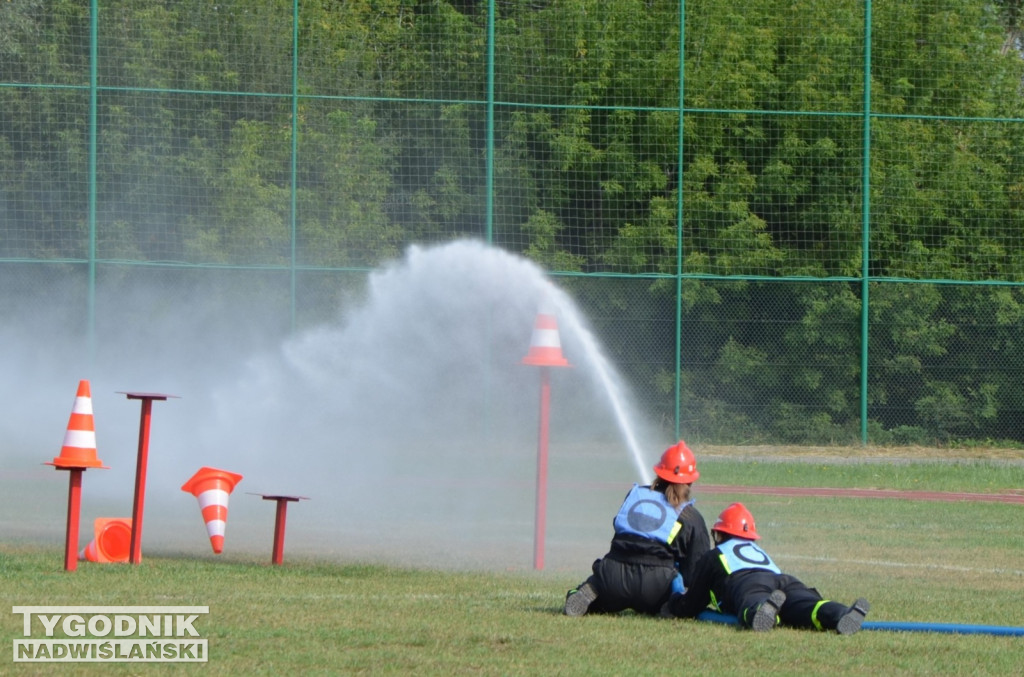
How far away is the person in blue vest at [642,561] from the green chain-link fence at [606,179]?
13.2 m

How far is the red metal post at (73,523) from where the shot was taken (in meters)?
9.01

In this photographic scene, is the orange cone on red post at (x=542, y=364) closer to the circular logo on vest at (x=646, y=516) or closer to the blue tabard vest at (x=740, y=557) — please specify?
the circular logo on vest at (x=646, y=516)

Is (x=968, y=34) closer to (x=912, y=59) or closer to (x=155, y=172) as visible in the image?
(x=912, y=59)

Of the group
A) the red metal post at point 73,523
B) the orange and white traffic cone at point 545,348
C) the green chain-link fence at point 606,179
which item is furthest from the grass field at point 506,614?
the green chain-link fence at point 606,179

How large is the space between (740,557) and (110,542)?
14.7ft

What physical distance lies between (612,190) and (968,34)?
259 inches

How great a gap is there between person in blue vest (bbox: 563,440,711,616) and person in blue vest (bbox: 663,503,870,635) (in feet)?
0.42

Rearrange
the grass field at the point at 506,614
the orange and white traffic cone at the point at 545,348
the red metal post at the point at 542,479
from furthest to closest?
1. the red metal post at the point at 542,479
2. the orange and white traffic cone at the point at 545,348
3. the grass field at the point at 506,614

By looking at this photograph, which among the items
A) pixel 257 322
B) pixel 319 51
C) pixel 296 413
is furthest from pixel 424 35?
pixel 296 413

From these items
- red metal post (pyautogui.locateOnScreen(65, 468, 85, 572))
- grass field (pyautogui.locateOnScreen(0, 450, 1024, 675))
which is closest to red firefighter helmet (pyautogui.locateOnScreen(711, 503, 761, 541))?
grass field (pyautogui.locateOnScreen(0, 450, 1024, 675))

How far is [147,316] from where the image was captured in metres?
20.7

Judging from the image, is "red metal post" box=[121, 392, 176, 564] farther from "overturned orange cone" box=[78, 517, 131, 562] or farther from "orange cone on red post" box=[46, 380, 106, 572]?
"orange cone on red post" box=[46, 380, 106, 572]

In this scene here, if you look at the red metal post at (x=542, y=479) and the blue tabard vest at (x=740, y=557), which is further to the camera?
the red metal post at (x=542, y=479)

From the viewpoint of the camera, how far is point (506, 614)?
305 inches
